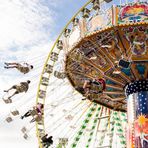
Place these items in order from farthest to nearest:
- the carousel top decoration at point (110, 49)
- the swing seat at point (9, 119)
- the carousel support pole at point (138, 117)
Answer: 1. the swing seat at point (9, 119)
2. the carousel top decoration at point (110, 49)
3. the carousel support pole at point (138, 117)

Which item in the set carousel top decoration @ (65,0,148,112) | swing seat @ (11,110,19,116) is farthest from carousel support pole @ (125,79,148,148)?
swing seat @ (11,110,19,116)

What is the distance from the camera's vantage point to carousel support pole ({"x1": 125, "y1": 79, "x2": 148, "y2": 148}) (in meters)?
23.8

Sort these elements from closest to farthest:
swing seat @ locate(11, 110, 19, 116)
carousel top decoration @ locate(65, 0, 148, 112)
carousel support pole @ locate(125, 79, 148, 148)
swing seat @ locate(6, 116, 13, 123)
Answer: carousel support pole @ locate(125, 79, 148, 148)
carousel top decoration @ locate(65, 0, 148, 112)
swing seat @ locate(11, 110, 19, 116)
swing seat @ locate(6, 116, 13, 123)

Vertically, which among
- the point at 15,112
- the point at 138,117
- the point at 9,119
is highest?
the point at 15,112

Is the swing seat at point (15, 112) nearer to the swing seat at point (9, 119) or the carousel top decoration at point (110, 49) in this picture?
the swing seat at point (9, 119)

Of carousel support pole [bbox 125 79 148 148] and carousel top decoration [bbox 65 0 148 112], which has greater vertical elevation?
carousel top decoration [bbox 65 0 148 112]

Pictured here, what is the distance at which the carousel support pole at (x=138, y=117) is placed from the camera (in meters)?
23.8

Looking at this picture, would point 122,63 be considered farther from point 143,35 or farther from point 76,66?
point 76,66

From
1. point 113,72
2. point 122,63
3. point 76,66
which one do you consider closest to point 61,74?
point 76,66

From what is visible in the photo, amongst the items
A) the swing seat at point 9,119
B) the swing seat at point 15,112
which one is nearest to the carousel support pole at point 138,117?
the swing seat at point 15,112

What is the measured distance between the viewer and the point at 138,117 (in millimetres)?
24281

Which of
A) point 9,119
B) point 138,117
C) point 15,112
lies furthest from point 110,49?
point 9,119

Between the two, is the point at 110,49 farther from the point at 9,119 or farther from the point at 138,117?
the point at 9,119

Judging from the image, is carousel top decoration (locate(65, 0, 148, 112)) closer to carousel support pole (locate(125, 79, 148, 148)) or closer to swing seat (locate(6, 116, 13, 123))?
carousel support pole (locate(125, 79, 148, 148))
